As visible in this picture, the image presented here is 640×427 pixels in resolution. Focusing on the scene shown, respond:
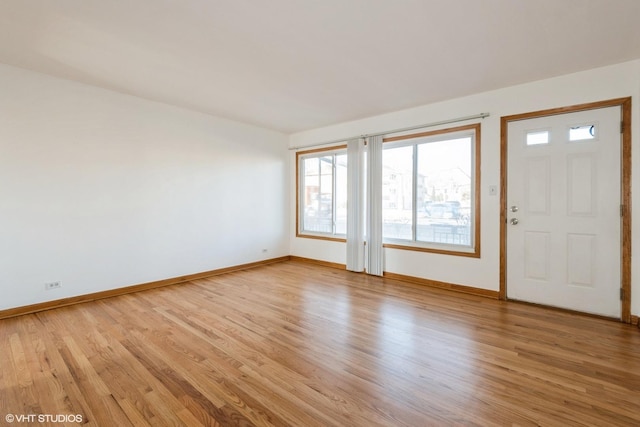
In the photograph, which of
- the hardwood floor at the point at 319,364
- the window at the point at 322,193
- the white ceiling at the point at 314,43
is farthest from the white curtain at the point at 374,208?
the hardwood floor at the point at 319,364

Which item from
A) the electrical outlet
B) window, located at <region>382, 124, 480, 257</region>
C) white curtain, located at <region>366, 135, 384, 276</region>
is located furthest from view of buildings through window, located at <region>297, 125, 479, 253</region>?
the electrical outlet

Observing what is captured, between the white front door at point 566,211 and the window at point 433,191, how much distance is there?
1.59ft

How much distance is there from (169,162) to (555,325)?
5.25 m

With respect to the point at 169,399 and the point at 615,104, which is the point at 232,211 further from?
the point at 615,104

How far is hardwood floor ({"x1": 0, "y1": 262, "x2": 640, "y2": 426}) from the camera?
1705 millimetres

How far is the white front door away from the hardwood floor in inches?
13.0

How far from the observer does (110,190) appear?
3801mm

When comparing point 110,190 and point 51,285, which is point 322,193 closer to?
point 110,190

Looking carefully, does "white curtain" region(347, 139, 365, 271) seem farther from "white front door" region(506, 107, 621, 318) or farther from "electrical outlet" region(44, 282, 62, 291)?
"electrical outlet" region(44, 282, 62, 291)

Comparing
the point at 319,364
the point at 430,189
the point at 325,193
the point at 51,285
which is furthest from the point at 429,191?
the point at 51,285

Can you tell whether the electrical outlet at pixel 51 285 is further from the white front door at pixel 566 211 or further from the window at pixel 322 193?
the white front door at pixel 566 211

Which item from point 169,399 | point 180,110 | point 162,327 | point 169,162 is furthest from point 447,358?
point 180,110

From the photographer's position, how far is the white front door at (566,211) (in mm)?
3107

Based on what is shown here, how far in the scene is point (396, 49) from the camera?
8.96ft
